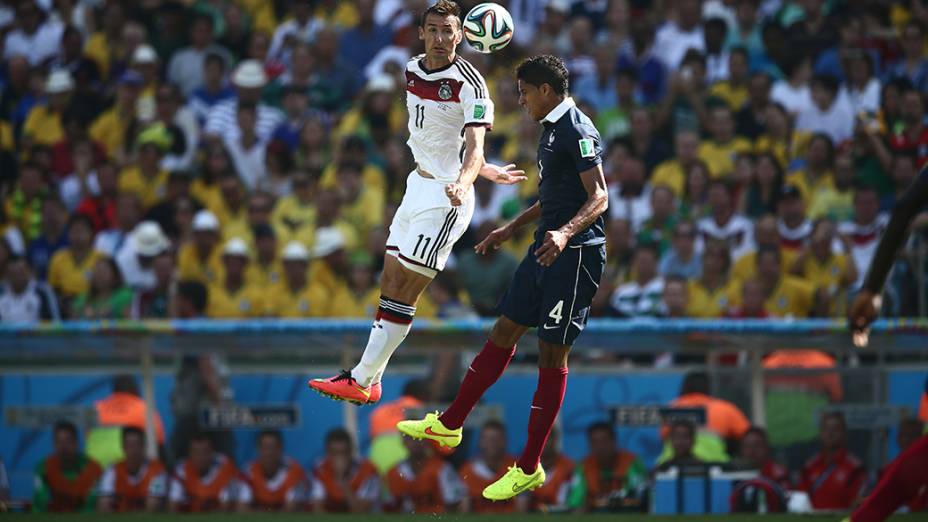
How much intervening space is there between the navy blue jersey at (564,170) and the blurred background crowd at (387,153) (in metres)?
5.06

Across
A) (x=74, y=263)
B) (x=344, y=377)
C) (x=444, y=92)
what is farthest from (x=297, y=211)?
(x=444, y=92)

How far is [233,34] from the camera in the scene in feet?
67.4

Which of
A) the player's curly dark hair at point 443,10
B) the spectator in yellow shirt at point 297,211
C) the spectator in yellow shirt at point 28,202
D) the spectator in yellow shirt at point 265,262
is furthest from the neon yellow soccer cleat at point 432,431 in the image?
the spectator in yellow shirt at point 28,202

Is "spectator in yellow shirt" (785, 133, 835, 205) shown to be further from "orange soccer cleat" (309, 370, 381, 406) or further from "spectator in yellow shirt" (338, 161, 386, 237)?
"orange soccer cleat" (309, 370, 381, 406)

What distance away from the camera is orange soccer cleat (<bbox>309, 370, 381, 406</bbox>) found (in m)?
10.2

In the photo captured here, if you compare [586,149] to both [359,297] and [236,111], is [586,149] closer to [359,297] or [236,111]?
[359,297]

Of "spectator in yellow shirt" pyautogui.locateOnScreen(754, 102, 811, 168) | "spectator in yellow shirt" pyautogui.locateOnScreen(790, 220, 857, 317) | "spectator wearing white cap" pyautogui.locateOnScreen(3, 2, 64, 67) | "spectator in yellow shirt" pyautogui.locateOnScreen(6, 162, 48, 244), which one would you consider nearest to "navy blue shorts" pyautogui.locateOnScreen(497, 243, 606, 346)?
"spectator in yellow shirt" pyautogui.locateOnScreen(790, 220, 857, 317)

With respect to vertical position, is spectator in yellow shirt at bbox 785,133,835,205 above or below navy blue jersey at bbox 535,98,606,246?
above

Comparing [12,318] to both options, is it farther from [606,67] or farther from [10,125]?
[606,67]

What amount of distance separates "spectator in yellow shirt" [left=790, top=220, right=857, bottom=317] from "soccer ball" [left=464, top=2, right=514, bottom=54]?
608 cm

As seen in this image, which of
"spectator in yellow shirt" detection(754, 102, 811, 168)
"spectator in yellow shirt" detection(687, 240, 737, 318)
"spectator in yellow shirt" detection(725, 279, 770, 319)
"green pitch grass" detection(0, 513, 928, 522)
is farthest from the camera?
"spectator in yellow shirt" detection(754, 102, 811, 168)

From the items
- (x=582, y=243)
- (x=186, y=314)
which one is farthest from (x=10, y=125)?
(x=582, y=243)

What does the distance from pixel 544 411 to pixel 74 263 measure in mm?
9226

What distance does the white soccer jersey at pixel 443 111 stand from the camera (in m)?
10.0
